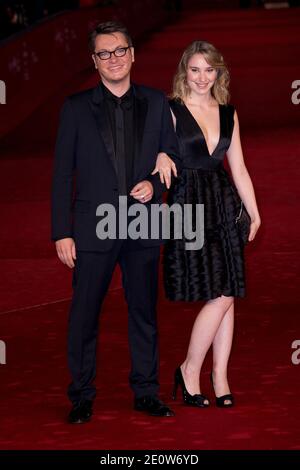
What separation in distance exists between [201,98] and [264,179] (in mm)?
7482

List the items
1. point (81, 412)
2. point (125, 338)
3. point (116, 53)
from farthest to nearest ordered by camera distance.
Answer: point (125, 338)
point (81, 412)
point (116, 53)

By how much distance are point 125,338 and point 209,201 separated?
1801mm

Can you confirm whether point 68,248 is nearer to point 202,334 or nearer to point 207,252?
point 207,252

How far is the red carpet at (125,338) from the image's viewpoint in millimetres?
6129

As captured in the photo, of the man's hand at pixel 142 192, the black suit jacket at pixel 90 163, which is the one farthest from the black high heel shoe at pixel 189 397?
A: the man's hand at pixel 142 192

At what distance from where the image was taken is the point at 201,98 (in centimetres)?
654

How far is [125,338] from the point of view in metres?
8.06

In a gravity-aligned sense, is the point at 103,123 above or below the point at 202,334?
above

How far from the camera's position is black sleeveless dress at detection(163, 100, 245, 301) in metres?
6.45

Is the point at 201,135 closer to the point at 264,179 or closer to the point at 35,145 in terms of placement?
the point at 264,179

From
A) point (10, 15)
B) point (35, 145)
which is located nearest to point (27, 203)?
point (35, 145)

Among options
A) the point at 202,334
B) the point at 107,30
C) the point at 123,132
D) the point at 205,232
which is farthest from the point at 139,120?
the point at 202,334

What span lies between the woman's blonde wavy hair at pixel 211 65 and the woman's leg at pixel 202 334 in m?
0.90

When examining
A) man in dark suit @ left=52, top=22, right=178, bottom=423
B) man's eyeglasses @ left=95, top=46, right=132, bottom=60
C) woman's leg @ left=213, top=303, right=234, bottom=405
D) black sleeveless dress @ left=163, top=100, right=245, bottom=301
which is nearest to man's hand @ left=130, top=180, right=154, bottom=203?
man in dark suit @ left=52, top=22, right=178, bottom=423
